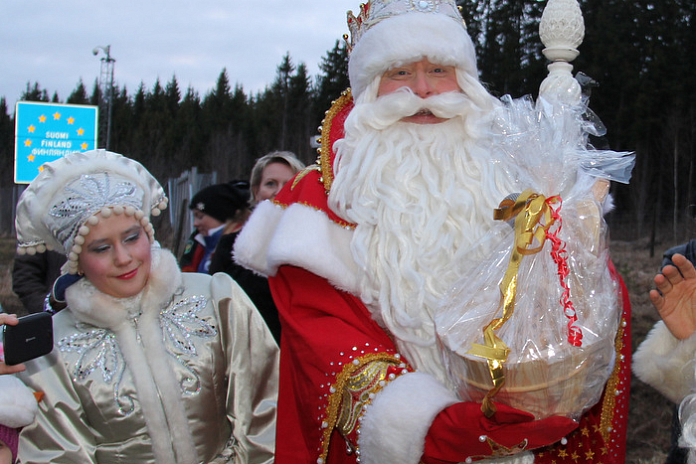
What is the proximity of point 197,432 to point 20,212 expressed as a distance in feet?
3.33

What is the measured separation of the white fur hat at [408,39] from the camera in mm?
2326

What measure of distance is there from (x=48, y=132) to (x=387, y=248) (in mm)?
8091

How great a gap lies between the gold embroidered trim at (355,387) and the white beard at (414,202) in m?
0.17

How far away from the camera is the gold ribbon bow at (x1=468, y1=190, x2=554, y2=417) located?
4.71 feet

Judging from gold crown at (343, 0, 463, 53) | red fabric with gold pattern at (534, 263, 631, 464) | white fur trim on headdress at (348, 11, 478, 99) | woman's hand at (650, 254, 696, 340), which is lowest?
red fabric with gold pattern at (534, 263, 631, 464)

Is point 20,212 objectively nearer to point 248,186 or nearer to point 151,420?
point 151,420

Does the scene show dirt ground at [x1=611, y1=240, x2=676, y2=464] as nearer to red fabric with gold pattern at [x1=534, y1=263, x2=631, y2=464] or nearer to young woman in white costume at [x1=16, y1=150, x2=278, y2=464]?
red fabric with gold pattern at [x1=534, y1=263, x2=631, y2=464]

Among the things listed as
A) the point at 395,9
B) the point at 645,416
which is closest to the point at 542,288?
the point at 395,9

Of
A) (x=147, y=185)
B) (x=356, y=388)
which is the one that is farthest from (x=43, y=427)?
(x=356, y=388)

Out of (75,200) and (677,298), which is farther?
(75,200)

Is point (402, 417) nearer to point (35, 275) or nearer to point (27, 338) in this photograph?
point (27, 338)

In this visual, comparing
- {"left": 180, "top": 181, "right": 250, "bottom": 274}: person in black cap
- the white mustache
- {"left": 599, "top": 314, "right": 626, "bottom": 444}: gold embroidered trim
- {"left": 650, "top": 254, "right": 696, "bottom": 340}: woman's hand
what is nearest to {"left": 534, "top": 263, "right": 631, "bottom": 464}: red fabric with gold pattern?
{"left": 599, "top": 314, "right": 626, "bottom": 444}: gold embroidered trim

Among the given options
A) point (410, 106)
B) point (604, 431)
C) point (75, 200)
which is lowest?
point (604, 431)

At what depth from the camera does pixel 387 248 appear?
2199mm
